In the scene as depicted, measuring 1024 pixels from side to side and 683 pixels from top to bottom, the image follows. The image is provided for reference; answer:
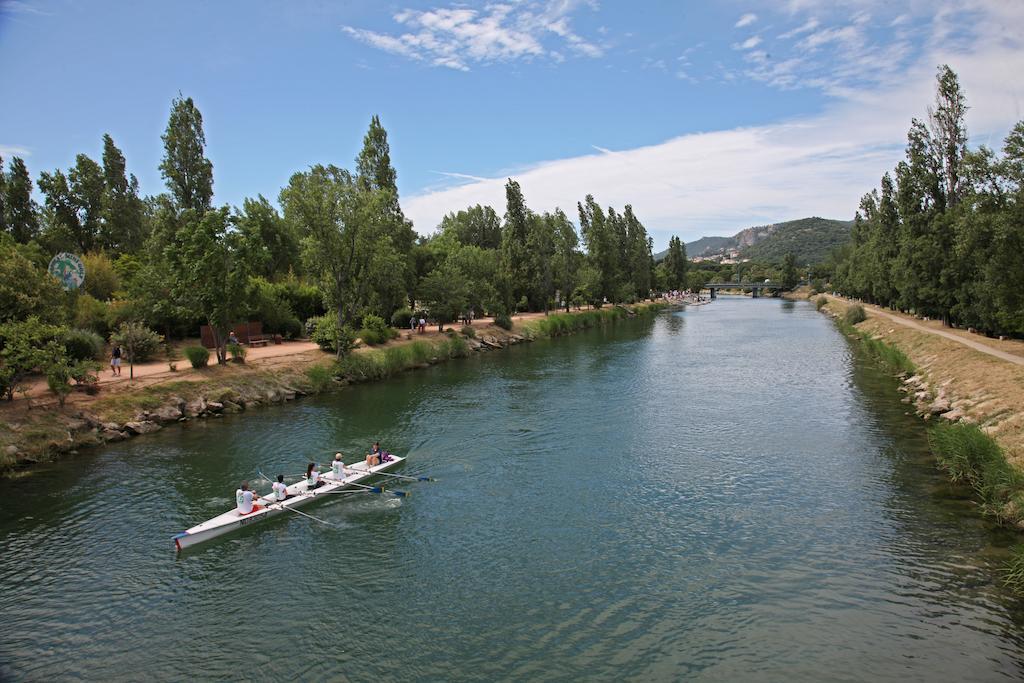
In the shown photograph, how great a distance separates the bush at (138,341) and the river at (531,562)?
11291 millimetres

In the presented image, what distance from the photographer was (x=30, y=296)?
32.5 m

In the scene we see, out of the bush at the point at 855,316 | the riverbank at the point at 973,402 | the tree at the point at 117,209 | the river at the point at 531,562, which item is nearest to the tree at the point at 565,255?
the bush at the point at 855,316

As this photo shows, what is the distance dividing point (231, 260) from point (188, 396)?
11.2 meters

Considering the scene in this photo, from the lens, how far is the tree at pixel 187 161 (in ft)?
209

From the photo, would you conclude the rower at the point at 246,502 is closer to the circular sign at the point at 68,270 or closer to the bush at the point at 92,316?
the circular sign at the point at 68,270

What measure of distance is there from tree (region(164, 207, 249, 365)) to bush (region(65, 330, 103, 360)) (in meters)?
5.89

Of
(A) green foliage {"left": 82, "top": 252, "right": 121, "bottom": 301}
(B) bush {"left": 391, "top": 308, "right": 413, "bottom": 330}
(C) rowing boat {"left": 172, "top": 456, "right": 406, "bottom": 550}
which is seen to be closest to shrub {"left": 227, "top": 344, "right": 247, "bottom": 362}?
(A) green foliage {"left": 82, "top": 252, "right": 121, "bottom": 301}

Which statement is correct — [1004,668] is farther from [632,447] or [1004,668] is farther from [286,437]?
[286,437]

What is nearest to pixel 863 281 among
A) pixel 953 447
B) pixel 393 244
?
pixel 393 244

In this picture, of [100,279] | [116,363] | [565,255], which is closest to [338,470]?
[116,363]

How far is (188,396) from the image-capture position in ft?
127

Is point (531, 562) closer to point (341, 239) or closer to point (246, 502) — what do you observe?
point (246, 502)

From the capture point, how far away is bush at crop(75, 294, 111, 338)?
4503 cm

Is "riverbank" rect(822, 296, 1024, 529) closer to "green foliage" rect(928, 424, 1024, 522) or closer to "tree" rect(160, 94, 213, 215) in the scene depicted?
"green foliage" rect(928, 424, 1024, 522)
